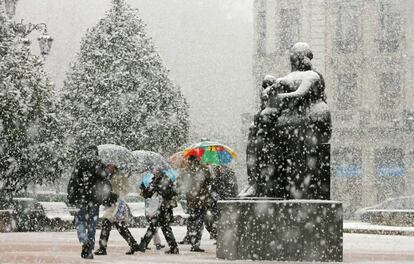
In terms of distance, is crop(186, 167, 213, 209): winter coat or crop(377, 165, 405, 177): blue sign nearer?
crop(186, 167, 213, 209): winter coat

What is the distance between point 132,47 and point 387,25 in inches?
572

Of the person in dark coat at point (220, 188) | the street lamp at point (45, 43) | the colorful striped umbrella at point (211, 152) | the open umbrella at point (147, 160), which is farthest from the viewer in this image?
the street lamp at point (45, 43)

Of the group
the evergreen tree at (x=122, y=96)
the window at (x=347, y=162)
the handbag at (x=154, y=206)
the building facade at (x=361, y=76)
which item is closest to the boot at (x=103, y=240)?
the handbag at (x=154, y=206)

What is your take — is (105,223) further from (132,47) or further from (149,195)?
(132,47)

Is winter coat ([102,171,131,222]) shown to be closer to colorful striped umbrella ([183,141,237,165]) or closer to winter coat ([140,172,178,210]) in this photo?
winter coat ([140,172,178,210])

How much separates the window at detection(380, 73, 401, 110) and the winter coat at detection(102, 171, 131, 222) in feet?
111

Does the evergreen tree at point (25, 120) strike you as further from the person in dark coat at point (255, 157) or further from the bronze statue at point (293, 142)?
the bronze statue at point (293, 142)

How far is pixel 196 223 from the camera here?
15.1 metres

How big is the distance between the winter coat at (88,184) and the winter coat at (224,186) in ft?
13.3

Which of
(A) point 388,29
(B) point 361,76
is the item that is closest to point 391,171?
(B) point 361,76

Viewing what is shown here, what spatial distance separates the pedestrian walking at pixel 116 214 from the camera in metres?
14.0

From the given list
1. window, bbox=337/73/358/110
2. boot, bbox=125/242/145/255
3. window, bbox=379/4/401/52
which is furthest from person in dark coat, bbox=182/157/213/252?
window, bbox=379/4/401/52

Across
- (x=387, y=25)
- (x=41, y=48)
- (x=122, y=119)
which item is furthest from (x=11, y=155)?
(x=387, y=25)

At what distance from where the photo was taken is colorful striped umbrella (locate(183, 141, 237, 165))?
59.5 ft
